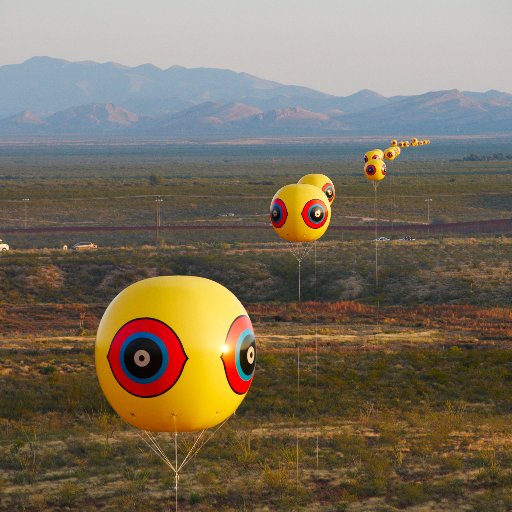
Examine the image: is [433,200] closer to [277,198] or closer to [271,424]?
[277,198]

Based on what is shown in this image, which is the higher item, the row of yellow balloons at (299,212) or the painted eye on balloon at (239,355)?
the row of yellow balloons at (299,212)

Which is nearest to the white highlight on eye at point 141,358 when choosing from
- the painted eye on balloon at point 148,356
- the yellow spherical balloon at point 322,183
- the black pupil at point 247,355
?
the painted eye on balloon at point 148,356

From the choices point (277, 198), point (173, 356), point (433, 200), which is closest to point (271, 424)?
point (277, 198)

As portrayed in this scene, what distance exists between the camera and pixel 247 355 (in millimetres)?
17891

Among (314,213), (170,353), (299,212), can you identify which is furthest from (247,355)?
(314,213)

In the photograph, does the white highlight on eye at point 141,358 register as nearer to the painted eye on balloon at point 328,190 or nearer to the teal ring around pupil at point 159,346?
the teal ring around pupil at point 159,346

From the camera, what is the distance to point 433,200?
406 feet

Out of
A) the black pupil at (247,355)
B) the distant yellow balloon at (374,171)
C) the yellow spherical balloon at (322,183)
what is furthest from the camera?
the distant yellow balloon at (374,171)

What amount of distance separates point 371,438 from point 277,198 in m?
11.6

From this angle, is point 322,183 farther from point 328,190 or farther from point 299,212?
point 299,212

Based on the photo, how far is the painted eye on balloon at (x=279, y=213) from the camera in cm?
3784

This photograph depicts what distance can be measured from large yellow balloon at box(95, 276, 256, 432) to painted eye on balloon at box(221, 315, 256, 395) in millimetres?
16

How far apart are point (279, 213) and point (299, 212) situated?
93cm

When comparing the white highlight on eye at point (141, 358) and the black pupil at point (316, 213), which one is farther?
the black pupil at point (316, 213)
